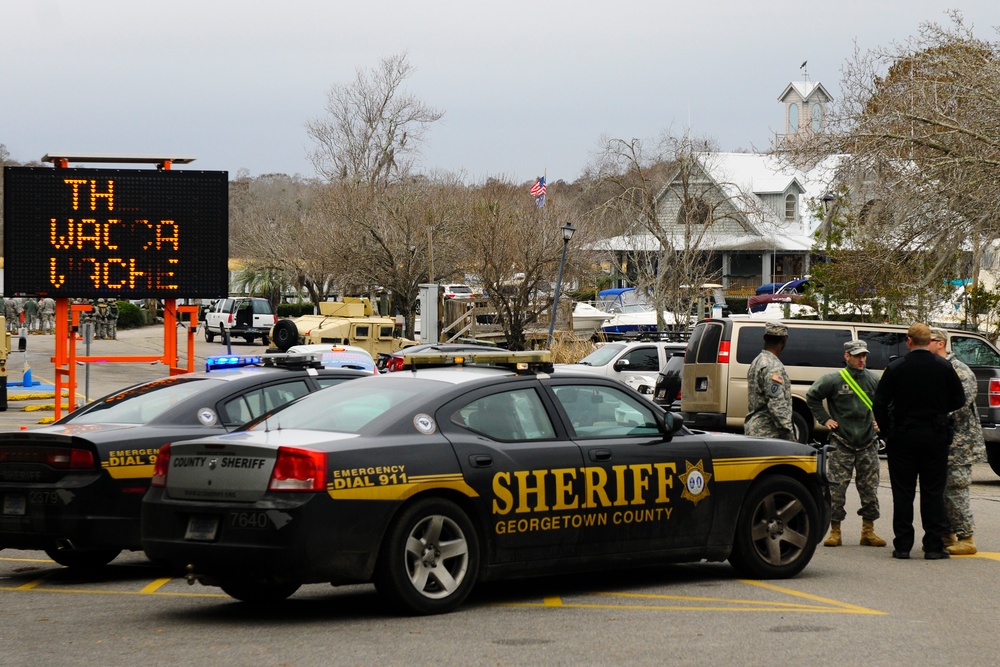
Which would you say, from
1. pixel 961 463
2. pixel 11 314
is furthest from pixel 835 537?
pixel 11 314

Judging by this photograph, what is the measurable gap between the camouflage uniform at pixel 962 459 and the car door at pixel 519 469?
12.7 ft

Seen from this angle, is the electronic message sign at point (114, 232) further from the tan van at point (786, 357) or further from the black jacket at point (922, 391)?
the black jacket at point (922, 391)

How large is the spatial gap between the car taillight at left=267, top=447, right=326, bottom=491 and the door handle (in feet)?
3.17

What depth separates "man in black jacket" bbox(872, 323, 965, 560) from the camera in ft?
32.9

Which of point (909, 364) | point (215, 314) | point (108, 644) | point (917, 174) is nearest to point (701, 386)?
point (917, 174)

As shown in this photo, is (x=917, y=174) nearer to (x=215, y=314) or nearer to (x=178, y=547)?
(x=178, y=547)

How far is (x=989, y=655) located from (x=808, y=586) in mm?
2193

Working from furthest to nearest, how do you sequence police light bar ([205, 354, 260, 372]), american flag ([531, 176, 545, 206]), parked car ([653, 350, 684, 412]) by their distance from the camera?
american flag ([531, 176, 545, 206]) < parked car ([653, 350, 684, 412]) < police light bar ([205, 354, 260, 372])

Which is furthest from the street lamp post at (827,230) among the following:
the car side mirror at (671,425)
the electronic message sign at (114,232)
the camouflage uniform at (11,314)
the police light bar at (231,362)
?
the camouflage uniform at (11,314)

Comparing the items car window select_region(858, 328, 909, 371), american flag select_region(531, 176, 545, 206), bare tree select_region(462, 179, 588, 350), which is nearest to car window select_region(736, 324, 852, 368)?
car window select_region(858, 328, 909, 371)

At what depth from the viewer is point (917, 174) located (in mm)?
22281

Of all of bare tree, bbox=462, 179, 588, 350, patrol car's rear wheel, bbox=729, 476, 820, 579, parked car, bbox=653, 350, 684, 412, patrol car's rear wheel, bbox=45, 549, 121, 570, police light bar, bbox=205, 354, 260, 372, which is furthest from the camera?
bare tree, bbox=462, 179, 588, 350

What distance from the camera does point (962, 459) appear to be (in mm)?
10414

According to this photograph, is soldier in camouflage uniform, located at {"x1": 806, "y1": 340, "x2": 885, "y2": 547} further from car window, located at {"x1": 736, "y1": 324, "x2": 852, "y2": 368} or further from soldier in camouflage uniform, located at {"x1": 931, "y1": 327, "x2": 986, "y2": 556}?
car window, located at {"x1": 736, "y1": 324, "x2": 852, "y2": 368}
